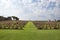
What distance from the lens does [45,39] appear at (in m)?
13.6

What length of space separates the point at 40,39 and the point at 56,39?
3.72 ft

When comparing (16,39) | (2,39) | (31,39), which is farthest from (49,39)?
(2,39)

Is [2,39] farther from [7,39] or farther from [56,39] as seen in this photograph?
[56,39]

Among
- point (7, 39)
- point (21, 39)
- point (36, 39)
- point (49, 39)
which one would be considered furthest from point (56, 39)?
point (7, 39)

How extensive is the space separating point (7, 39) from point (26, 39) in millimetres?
1359

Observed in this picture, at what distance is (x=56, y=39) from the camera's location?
13.6 metres

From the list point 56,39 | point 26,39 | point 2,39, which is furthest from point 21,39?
point 56,39

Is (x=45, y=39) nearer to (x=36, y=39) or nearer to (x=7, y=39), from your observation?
(x=36, y=39)

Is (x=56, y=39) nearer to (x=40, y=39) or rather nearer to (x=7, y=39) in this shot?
(x=40, y=39)

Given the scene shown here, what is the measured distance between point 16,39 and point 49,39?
235cm

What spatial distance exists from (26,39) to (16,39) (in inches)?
28.3

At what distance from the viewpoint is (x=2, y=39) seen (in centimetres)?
1369

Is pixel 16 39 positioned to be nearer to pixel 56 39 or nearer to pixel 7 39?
pixel 7 39

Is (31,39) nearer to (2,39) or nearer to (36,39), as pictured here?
(36,39)
